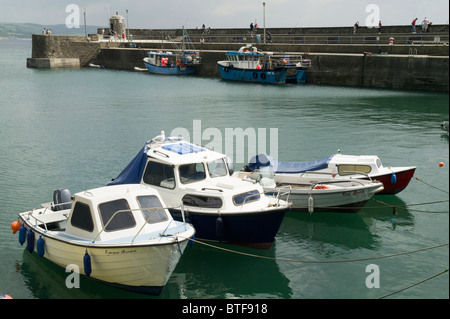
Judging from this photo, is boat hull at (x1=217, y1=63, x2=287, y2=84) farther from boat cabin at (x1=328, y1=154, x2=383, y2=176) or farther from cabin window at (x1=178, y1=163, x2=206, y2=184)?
cabin window at (x1=178, y1=163, x2=206, y2=184)

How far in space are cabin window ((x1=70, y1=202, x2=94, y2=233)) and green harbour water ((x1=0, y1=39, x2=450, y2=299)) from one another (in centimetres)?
131

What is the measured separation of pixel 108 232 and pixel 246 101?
2976 centimetres

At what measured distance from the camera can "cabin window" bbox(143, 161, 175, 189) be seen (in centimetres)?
1341

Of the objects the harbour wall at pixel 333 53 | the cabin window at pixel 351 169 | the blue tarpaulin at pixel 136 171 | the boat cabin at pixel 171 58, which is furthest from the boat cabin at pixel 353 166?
the boat cabin at pixel 171 58

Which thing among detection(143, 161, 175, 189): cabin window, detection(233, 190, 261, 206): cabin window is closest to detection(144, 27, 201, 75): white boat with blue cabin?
detection(143, 161, 175, 189): cabin window

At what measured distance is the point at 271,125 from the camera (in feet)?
98.3

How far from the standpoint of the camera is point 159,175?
44.6ft

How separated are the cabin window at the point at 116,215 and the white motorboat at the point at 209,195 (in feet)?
6.32

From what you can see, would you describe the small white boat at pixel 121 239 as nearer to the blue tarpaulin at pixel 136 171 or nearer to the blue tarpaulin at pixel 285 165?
the blue tarpaulin at pixel 136 171

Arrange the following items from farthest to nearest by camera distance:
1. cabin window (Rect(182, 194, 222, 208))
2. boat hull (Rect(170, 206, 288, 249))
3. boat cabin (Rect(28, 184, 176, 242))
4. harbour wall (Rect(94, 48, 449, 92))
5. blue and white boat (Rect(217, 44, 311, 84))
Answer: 1. blue and white boat (Rect(217, 44, 311, 84))
2. harbour wall (Rect(94, 48, 449, 92))
3. cabin window (Rect(182, 194, 222, 208))
4. boat hull (Rect(170, 206, 288, 249))
5. boat cabin (Rect(28, 184, 176, 242))

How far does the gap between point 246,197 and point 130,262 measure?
11.5 ft

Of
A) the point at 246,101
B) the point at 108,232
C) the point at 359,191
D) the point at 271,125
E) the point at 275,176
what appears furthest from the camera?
the point at 246,101
